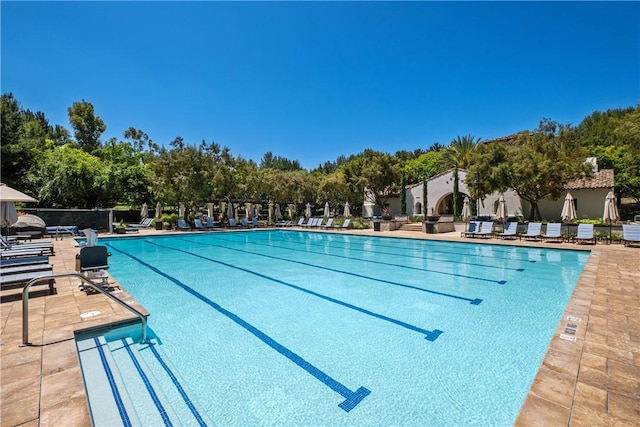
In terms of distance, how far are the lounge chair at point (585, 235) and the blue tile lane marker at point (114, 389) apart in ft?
55.6

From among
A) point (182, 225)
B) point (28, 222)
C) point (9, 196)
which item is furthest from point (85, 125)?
point (9, 196)

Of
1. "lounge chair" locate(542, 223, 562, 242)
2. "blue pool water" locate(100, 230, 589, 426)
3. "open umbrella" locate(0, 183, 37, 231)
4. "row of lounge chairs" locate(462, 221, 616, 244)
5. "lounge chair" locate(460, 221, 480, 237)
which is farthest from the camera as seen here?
"lounge chair" locate(460, 221, 480, 237)

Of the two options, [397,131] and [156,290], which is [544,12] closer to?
[156,290]

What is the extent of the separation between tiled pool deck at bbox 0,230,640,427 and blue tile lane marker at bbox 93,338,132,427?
1.03 ft

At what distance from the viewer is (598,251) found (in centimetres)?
1082

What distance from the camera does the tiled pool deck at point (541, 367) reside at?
7.40ft

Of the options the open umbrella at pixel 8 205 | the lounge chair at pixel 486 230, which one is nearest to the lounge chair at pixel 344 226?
the lounge chair at pixel 486 230

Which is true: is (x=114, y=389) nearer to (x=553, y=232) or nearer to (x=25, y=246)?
(x=25, y=246)

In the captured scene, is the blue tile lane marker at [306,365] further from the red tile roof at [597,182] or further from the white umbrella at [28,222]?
the red tile roof at [597,182]

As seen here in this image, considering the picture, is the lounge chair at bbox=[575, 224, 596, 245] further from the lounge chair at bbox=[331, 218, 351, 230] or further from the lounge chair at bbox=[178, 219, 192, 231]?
the lounge chair at bbox=[178, 219, 192, 231]

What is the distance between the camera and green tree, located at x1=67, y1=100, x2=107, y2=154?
123 ft

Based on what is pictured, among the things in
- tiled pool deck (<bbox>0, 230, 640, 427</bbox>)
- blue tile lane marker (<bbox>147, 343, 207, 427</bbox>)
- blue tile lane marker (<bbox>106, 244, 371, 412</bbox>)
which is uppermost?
tiled pool deck (<bbox>0, 230, 640, 427</bbox>)

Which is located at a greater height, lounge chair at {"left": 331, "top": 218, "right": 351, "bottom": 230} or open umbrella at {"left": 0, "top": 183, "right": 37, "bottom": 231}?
open umbrella at {"left": 0, "top": 183, "right": 37, "bottom": 231}

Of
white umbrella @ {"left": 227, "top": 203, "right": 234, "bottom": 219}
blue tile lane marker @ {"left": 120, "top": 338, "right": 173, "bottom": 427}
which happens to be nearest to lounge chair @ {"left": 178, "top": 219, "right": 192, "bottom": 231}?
white umbrella @ {"left": 227, "top": 203, "right": 234, "bottom": 219}
